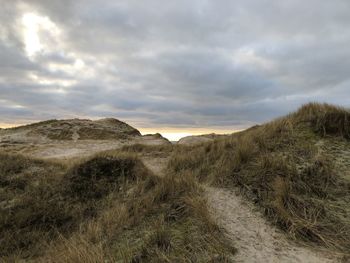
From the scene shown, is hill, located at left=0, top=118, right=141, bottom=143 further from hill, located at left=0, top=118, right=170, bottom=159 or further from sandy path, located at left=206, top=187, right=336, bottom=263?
sandy path, located at left=206, top=187, right=336, bottom=263

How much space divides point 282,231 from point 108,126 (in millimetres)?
28232

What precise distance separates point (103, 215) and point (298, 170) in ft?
15.2

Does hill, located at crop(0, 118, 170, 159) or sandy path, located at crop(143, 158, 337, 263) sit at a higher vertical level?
hill, located at crop(0, 118, 170, 159)

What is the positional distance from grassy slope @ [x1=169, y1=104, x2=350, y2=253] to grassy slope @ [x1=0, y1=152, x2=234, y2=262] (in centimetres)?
136

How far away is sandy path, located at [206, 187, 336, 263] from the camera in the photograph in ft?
16.6

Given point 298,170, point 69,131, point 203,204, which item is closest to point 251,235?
point 203,204

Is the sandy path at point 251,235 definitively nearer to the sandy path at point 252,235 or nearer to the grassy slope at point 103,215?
the sandy path at point 252,235

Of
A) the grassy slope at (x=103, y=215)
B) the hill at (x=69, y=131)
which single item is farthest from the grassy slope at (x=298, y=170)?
the hill at (x=69, y=131)

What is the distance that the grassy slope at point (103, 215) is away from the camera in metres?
5.16

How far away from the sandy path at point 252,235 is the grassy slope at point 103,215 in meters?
0.33

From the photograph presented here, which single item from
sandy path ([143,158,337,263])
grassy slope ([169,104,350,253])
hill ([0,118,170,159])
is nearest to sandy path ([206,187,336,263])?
sandy path ([143,158,337,263])

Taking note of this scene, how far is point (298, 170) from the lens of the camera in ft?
24.7

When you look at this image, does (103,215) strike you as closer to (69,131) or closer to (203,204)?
(203,204)

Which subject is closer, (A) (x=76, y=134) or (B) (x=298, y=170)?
(B) (x=298, y=170)
